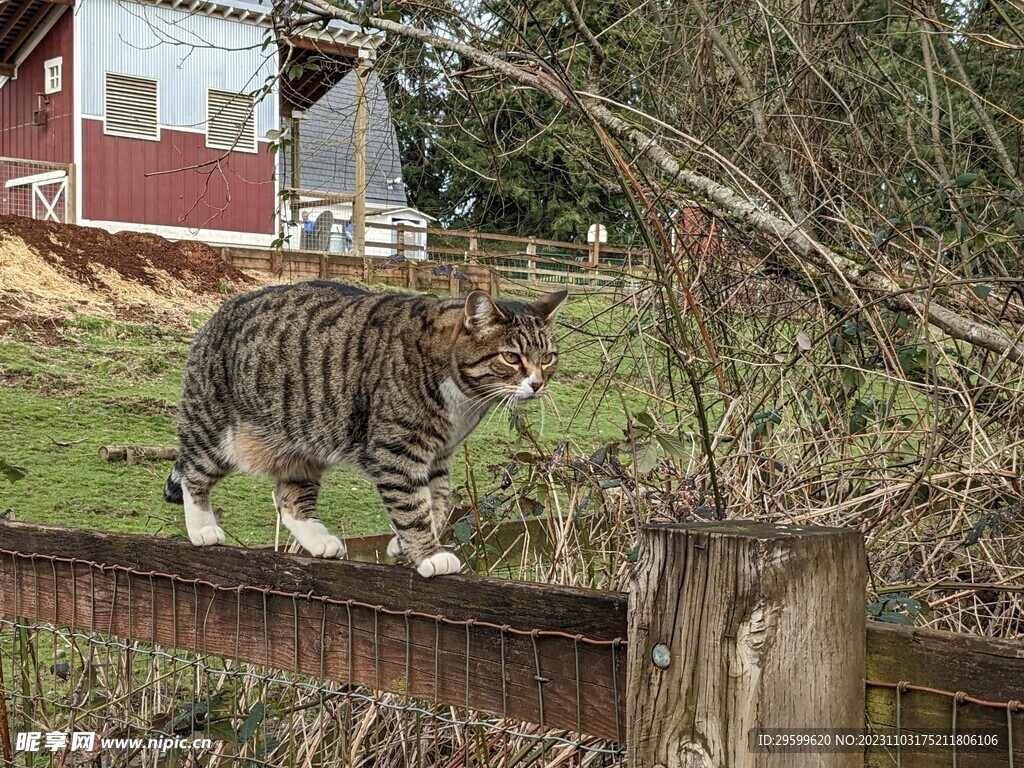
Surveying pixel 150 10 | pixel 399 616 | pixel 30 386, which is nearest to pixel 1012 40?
pixel 399 616

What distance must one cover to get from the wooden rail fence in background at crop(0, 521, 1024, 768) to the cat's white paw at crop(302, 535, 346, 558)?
960mm

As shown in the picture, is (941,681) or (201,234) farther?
(201,234)

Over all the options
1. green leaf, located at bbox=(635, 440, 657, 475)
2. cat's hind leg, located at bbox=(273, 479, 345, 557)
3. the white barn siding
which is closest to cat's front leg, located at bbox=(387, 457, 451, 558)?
cat's hind leg, located at bbox=(273, 479, 345, 557)

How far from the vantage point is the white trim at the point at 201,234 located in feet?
60.8

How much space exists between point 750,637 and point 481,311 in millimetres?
2607

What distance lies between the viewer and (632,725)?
1776mm

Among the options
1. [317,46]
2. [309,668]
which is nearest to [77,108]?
[317,46]

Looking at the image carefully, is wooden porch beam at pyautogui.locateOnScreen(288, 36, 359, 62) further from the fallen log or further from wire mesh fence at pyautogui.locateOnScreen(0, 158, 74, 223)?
wire mesh fence at pyautogui.locateOnScreen(0, 158, 74, 223)

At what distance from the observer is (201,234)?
1975 centimetres

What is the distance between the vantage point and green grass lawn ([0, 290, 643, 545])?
625cm

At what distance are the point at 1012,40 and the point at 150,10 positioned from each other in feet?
49.4

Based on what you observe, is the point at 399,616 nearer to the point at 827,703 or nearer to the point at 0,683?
the point at 827,703

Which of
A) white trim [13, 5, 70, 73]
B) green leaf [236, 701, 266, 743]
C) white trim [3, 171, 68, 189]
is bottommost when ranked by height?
green leaf [236, 701, 266, 743]

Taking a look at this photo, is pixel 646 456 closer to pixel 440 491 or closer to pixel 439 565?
pixel 439 565
